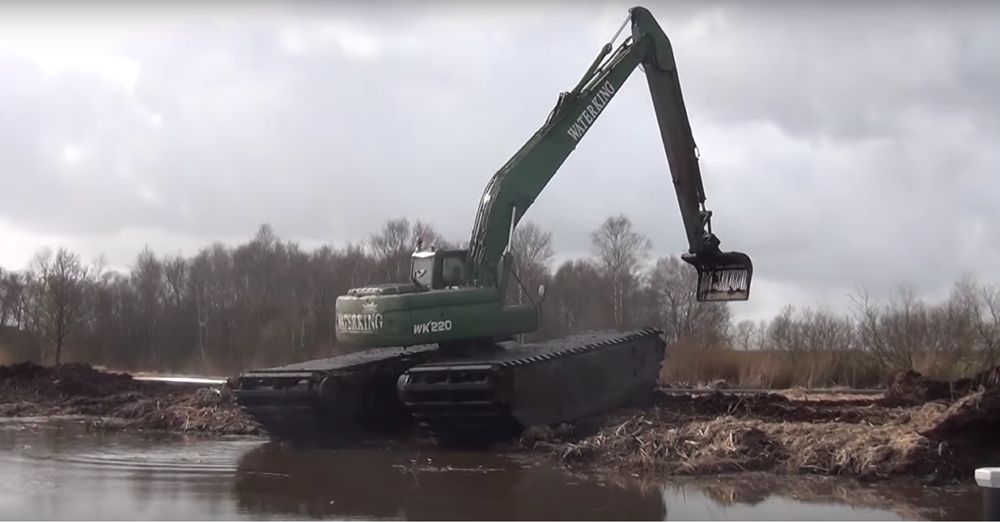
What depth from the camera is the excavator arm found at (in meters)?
15.6

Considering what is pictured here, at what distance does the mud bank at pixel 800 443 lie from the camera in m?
11.2

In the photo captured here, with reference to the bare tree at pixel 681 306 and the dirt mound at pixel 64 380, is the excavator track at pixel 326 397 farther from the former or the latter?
the bare tree at pixel 681 306

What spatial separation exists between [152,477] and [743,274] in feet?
32.1

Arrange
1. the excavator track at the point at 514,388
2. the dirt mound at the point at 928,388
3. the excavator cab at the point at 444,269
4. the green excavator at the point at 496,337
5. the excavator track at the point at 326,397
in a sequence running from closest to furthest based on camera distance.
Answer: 1. the excavator track at the point at 514,388
2. the green excavator at the point at 496,337
3. the excavator track at the point at 326,397
4. the dirt mound at the point at 928,388
5. the excavator cab at the point at 444,269

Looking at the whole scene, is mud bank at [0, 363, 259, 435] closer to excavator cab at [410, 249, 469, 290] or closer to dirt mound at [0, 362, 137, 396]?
dirt mound at [0, 362, 137, 396]

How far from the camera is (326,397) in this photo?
14773mm

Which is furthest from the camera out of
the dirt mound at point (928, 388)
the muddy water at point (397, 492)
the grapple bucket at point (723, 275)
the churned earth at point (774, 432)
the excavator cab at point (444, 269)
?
the grapple bucket at point (723, 275)

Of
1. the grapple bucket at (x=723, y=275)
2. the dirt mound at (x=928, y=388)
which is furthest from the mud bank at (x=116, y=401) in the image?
the dirt mound at (x=928, y=388)

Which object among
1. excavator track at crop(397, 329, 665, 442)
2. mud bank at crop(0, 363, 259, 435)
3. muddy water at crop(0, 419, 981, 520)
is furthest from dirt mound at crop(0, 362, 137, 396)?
excavator track at crop(397, 329, 665, 442)

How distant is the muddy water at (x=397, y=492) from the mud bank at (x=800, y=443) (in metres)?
0.48

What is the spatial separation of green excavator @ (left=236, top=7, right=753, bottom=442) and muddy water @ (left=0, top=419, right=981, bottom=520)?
1.06m

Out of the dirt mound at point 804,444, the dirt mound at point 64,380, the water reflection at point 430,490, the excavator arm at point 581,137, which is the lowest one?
the water reflection at point 430,490

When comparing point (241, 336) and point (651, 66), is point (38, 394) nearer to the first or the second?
point (651, 66)

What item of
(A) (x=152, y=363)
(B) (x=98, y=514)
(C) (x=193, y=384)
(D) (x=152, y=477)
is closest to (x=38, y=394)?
(C) (x=193, y=384)
